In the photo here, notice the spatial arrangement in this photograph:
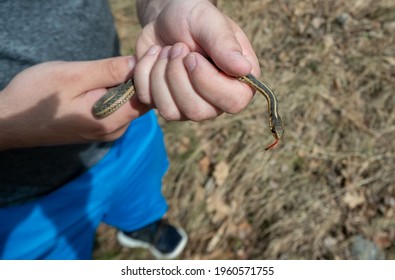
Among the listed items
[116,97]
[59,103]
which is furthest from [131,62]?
[59,103]

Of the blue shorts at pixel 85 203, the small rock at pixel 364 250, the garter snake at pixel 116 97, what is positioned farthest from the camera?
the small rock at pixel 364 250

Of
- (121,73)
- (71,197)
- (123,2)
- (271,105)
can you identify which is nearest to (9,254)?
(71,197)

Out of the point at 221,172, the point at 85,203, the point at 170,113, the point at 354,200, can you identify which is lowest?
the point at 354,200

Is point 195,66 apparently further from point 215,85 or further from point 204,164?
point 204,164

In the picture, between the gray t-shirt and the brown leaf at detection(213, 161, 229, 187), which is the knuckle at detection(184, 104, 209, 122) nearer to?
the gray t-shirt

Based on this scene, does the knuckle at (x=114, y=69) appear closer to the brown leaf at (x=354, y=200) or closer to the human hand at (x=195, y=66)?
the human hand at (x=195, y=66)

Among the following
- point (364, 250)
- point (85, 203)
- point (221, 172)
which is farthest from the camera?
point (221, 172)

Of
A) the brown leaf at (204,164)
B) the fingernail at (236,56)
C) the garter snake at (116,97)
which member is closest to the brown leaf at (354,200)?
the brown leaf at (204,164)

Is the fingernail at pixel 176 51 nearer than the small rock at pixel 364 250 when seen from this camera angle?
Yes

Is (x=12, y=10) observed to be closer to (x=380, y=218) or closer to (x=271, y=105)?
(x=271, y=105)
